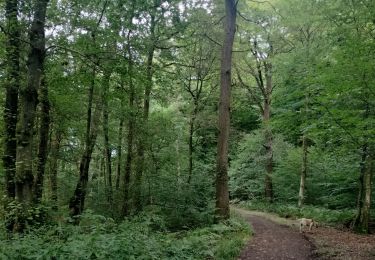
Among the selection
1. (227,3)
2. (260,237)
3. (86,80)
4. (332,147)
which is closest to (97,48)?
(86,80)

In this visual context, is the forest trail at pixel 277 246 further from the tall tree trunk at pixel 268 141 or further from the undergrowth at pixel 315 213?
the tall tree trunk at pixel 268 141

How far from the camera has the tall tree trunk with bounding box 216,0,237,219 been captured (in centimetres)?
1215

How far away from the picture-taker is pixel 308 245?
10.0m

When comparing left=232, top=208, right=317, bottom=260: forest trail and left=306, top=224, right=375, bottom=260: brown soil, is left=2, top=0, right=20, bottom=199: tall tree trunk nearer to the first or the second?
left=232, top=208, right=317, bottom=260: forest trail

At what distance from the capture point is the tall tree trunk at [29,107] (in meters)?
6.57

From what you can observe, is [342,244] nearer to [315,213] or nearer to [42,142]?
[315,213]

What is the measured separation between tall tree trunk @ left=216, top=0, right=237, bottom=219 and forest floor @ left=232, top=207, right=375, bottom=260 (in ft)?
5.06

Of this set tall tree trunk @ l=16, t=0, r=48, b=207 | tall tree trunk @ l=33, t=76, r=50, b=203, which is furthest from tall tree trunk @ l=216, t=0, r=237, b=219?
tall tree trunk @ l=16, t=0, r=48, b=207

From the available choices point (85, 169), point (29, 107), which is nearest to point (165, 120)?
point (85, 169)

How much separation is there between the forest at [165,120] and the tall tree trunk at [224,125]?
37mm

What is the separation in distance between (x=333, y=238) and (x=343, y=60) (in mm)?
5635

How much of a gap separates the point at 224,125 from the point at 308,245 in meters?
4.73

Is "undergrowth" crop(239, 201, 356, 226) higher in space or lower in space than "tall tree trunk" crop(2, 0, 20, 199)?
lower

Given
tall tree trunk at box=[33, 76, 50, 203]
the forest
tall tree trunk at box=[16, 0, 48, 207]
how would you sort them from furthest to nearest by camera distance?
tall tree trunk at box=[33, 76, 50, 203], the forest, tall tree trunk at box=[16, 0, 48, 207]
